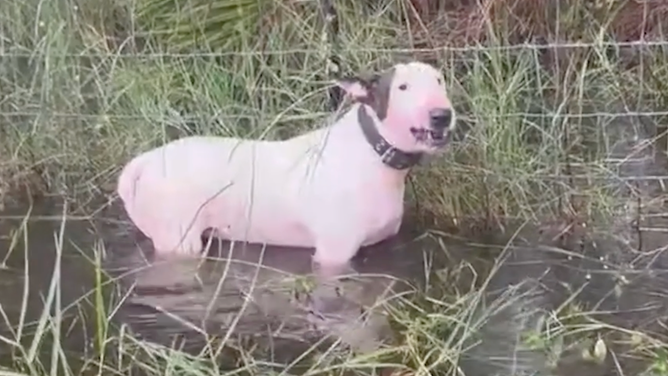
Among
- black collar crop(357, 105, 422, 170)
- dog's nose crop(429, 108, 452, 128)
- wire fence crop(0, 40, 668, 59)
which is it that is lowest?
black collar crop(357, 105, 422, 170)

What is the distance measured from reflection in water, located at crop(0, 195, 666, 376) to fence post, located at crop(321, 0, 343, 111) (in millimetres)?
389

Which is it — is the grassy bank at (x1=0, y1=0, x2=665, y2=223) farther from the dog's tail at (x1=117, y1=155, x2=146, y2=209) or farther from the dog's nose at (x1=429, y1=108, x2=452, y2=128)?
the dog's nose at (x1=429, y1=108, x2=452, y2=128)

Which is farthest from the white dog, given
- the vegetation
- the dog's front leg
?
the vegetation

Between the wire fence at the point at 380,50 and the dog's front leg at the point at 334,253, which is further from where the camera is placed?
the wire fence at the point at 380,50

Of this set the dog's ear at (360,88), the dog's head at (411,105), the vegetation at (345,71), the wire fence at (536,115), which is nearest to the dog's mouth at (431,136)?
the dog's head at (411,105)

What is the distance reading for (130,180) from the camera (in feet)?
6.35

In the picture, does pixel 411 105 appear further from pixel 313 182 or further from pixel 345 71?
pixel 345 71

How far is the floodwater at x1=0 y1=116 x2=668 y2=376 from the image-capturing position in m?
1.45

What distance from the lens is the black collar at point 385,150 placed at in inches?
70.5

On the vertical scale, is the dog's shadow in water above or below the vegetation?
below

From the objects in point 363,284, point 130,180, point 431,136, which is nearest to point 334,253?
point 363,284

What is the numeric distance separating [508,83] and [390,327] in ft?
2.81

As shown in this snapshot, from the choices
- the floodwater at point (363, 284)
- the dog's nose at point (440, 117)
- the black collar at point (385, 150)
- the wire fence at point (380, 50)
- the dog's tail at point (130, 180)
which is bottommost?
the floodwater at point (363, 284)

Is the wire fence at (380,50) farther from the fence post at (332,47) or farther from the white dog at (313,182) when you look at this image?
the white dog at (313,182)
